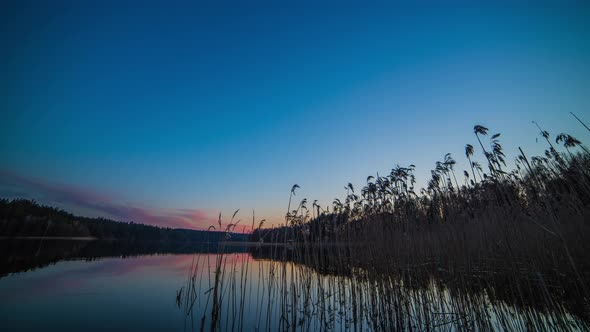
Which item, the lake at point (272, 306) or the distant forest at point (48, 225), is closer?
the lake at point (272, 306)

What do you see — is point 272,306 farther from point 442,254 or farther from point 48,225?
point 48,225

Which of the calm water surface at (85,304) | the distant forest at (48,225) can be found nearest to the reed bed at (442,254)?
the calm water surface at (85,304)

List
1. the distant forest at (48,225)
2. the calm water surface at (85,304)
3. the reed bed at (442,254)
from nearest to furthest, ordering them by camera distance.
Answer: the reed bed at (442,254)
the calm water surface at (85,304)
the distant forest at (48,225)

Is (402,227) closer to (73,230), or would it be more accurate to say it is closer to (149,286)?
(149,286)

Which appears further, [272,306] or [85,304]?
[85,304]

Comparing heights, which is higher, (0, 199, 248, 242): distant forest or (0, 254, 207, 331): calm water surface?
(0, 199, 248, 242): distant forest

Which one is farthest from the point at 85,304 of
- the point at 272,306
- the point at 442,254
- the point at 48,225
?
the point at 48,225

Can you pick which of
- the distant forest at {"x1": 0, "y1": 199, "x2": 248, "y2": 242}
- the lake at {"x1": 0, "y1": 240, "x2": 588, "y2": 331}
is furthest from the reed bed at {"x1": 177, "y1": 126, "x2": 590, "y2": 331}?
the distant forest at {"x1": 0, "y1": 199, "x2": 248, "y2": 242}

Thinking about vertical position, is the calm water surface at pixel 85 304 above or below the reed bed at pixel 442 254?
below

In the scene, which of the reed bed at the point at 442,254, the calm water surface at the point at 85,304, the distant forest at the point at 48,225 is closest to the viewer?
the reed bed at the point at 442,254

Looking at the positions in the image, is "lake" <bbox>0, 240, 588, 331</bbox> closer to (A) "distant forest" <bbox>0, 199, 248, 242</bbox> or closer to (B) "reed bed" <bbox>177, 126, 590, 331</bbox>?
(B) "reed bed" <bbox>177, 126, 590, 331</bbox>

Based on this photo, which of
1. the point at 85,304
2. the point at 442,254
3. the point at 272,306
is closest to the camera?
the point at 442,254

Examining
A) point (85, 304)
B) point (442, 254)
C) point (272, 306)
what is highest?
point (442, 254)

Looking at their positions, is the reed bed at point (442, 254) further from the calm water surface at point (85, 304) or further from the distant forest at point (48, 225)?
the distant forest at point (48, 225)
